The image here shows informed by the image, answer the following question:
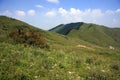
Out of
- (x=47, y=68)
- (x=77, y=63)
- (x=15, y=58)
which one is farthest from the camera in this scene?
(x=77, y=63)

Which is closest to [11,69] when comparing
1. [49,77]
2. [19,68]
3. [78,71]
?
[19,68]

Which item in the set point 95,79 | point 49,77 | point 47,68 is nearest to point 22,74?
point 49,77

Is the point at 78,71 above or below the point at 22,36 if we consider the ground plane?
below

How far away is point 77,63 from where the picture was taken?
1116 centimetres

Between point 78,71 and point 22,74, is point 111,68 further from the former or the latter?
point 22,74

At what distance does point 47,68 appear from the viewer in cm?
922

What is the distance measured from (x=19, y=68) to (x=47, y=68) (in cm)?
138

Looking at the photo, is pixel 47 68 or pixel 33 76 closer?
pixel 33 76

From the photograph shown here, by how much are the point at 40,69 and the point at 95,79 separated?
249cm

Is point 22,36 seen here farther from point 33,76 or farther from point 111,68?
point 33,76

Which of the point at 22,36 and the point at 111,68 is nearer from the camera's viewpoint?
the point at 111,68

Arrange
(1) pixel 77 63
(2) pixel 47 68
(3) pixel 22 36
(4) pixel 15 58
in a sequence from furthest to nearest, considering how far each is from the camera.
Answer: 1. (3) pixel 22 36
2. (1) pixel 77 63
3. (4) pixel 15 58
4. (2) pixel 47 68

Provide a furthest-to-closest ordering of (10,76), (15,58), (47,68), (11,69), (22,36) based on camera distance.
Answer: (22,36) → (15,58) → (47,68) → (11,69) → (10,76)

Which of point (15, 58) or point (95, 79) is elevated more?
point (15, 58)
